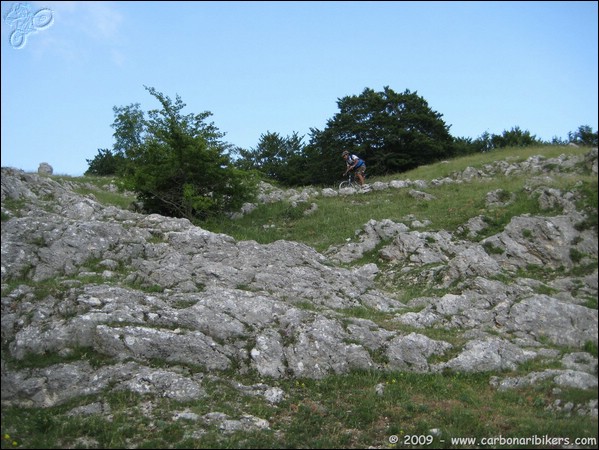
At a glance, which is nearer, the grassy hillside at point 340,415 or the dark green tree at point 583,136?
the grassy hillside at point 340,415

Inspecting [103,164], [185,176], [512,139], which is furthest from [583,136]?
[103,164]

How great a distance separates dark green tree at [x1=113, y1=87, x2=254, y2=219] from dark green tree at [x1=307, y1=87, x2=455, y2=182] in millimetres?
18407

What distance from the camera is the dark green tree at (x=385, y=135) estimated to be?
41.0 metres

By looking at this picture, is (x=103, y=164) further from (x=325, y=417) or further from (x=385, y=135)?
(x=325, y=417)

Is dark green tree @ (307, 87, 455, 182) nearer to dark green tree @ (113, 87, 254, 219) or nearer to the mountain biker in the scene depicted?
the mountain biker

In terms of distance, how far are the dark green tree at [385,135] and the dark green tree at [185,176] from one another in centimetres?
1841

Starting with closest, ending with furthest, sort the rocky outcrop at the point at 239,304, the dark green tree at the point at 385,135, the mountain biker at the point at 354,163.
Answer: the rocky outcrop at the point at 239,304, the mountain biker at the point at 354,163, the dark green tree at the point at 385,135

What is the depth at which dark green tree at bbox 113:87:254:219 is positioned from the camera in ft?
73.7

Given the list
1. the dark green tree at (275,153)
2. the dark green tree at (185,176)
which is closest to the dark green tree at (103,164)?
the dark green tree at (275,153)

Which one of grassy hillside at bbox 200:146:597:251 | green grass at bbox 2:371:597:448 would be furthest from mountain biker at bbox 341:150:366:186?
green grass at bbox 2:371:597:448

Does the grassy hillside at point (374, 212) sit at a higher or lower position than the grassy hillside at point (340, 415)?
higher

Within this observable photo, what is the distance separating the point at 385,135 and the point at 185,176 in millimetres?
22327

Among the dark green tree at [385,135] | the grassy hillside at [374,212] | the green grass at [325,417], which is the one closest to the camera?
the green grass at [325,417]

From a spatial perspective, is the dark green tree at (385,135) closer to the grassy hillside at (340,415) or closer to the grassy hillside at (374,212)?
the grassy hillside at (374,212)
